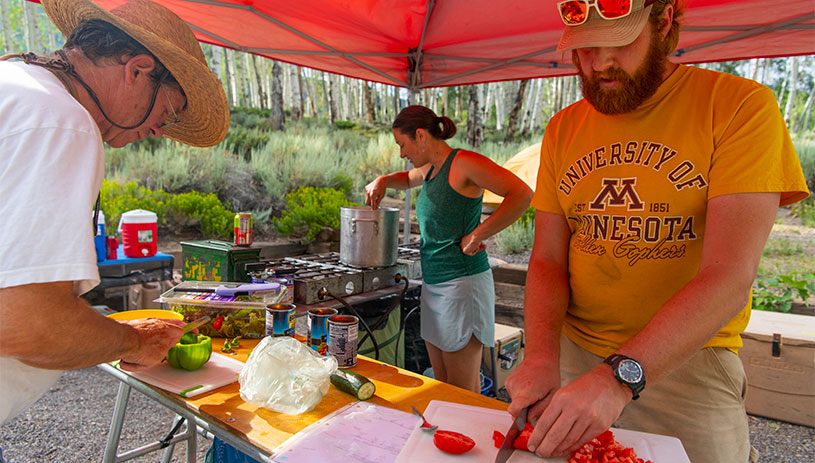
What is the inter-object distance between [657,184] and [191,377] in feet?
5.50

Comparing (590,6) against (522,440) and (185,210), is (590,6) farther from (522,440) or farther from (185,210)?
(185,210)

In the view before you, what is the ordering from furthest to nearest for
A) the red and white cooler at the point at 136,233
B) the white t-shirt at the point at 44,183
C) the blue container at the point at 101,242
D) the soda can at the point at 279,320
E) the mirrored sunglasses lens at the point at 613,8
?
the red and white cooler at the point at 136,233, the blue container at the point at 101,242, the soda can at the point at 279,320, the mirrored sunglasses lens at the point at 613,8, the white t-shirt at the point at 44,183

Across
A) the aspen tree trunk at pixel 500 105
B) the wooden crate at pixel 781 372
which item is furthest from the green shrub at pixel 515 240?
the aspen tree trunk at pixel 500 105

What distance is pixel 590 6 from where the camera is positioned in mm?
1410

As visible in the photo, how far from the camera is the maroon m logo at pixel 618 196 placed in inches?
57.6

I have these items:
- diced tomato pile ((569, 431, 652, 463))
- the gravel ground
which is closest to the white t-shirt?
diced tomato pile ((569, 431, 652, 463))

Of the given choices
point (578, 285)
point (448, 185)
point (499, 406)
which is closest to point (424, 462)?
point (499, 406)

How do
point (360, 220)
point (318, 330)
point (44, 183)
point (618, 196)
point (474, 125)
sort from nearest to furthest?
point (44, 183) < point (618, 196) < point (318, 330) < point (360, 220) < point (474, 125)

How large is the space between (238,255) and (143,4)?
1382 mm

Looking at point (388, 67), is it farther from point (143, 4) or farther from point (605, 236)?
point (605, 236)

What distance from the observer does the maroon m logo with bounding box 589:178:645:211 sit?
1.46 metres

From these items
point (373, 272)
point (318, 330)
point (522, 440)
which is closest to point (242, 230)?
point (373, 272)

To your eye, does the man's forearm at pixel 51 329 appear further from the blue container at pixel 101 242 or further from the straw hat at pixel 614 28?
the blue container at pixel 101 242

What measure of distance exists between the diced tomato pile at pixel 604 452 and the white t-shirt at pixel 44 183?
120 cm
